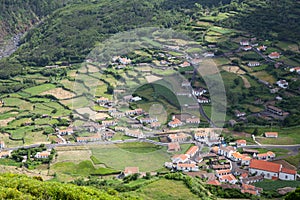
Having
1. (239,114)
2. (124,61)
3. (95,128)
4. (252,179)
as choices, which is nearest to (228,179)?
(252,179)

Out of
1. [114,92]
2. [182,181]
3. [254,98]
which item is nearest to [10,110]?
[114,92]

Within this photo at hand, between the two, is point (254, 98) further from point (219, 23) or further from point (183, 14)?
point (183, 14)

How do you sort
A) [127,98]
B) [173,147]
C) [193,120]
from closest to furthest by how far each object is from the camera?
1. [173,147]
2. [193,120]
3. [127,98]

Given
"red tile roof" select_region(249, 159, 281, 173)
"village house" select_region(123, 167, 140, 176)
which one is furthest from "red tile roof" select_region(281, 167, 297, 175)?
"village house" select_region(123, 167, 140, 176)

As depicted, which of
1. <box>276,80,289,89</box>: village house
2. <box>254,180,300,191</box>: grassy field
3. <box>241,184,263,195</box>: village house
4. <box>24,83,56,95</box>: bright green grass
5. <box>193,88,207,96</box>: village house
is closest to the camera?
<box>241,184,263,195</box>: village house

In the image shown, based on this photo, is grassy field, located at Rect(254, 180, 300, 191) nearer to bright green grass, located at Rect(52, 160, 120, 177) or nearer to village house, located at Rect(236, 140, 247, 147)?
village house, located at Rect(236, 140, 247, 147)

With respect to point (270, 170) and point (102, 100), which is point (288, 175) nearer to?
point (270, 170)
